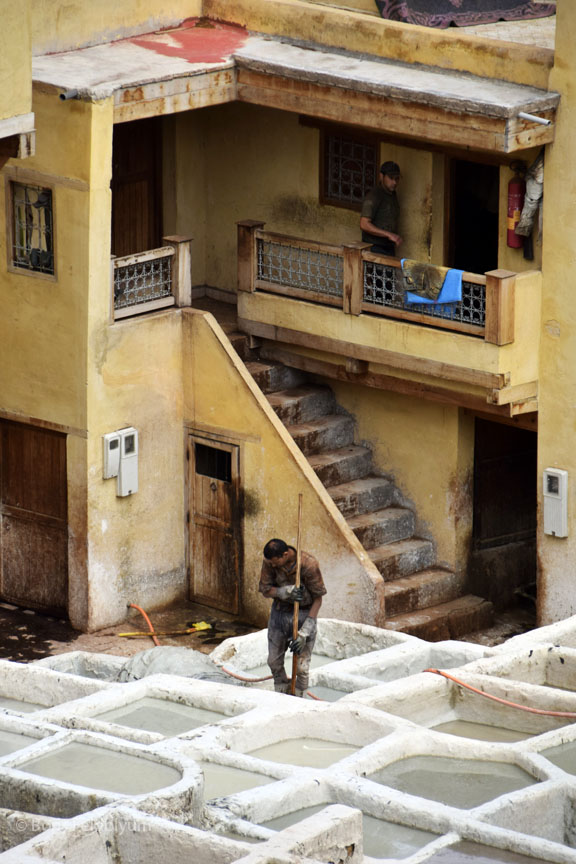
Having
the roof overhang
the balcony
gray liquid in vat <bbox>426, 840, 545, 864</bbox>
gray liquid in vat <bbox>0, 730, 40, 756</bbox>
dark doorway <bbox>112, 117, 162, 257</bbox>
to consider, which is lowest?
gray liquid in vat <bbox>0, 730, 40, 756</bbox>

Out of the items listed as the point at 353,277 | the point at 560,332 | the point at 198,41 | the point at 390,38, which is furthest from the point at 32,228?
the point at 560,332

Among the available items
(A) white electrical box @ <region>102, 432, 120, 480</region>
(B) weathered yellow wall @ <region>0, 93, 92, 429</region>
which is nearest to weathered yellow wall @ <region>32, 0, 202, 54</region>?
(B) weathered yellow wall @ <region>0, 93, 92, 429</region>

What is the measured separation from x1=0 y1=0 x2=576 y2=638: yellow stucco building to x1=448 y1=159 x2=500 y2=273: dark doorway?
3 cm

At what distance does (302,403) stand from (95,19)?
4.63 meters

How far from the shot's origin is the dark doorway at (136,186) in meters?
23.1

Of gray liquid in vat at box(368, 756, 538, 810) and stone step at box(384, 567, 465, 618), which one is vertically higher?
gray liquid in vat at box(368, 756, 538, 810)

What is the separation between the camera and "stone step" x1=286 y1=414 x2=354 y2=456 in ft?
73.3

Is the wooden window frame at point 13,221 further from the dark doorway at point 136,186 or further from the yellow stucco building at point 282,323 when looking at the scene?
the dark doorway at point 136,186

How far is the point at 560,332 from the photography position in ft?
66.5

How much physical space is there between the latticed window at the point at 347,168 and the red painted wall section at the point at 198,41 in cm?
145

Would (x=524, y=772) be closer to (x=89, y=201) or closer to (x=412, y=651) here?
(x=412, y=651)

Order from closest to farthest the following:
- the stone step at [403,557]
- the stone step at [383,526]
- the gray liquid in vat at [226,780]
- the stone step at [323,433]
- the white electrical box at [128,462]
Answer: the gray liquid in vat at [226,780] < the white electrical box at [128,462] < the stone step at [403,557] < the stone step at [383,526] < the stone step at [323,433]

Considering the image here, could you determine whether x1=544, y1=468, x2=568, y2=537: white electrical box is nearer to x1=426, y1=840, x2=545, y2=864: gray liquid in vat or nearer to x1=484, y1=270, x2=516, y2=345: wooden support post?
x1=484, y1=270, x2=516, y2=345: wooden support post

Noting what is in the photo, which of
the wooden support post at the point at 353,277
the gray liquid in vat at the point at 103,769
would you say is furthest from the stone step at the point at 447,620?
the gray liquid in vat at the point at 103,769
